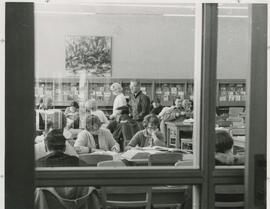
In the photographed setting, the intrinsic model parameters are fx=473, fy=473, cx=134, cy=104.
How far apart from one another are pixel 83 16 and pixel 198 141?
0.98m

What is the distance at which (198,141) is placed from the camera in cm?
258

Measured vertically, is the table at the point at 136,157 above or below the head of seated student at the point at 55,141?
below

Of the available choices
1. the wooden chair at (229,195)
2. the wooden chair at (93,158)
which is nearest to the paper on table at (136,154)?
the wooden chair at (93,158)

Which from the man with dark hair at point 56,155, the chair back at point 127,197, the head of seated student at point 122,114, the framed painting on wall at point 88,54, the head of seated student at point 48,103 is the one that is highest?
the framed painting on wall at point 88,54

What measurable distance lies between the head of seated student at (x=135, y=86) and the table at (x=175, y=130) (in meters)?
0.31

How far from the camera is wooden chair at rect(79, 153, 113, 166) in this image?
104 inches

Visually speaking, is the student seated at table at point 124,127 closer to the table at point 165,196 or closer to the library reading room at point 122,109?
the library reading room at point 122,109

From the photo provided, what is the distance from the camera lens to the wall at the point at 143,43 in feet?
8.57

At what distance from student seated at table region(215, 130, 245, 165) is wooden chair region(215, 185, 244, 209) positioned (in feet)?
0.43

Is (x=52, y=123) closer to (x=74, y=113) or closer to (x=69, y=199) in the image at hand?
(x=74, y=113)
